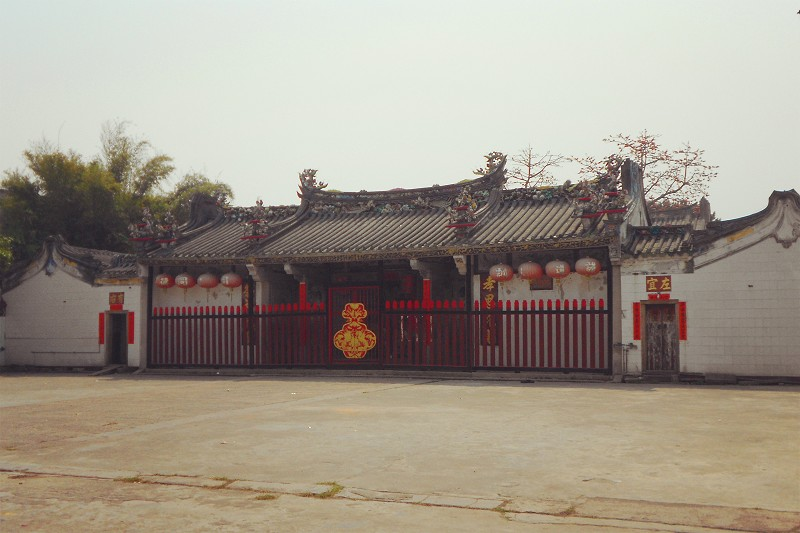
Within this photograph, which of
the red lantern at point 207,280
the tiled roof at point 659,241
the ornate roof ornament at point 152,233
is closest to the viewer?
the tiled roof at point 659,241

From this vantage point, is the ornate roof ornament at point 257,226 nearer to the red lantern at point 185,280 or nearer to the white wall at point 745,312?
the red lantern at point 185,280

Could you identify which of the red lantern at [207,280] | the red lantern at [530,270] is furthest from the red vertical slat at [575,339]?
the red lantern at [207,280]

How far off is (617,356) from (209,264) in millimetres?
10673

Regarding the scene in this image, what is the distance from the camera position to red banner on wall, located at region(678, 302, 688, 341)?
52.1ft

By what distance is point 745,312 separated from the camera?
1538 centimetres

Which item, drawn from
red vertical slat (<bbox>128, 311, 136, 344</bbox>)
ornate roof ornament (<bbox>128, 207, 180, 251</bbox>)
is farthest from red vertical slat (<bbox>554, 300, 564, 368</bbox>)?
red vertical slat (<bbox>128, 311, 136, 344</bbox>)

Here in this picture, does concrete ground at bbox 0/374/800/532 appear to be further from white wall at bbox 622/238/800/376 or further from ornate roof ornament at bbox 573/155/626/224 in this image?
ornate roof ornament at bbox 573/155/626/224

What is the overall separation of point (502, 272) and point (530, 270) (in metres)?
0.63

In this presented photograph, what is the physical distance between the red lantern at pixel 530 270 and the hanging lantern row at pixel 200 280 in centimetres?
755

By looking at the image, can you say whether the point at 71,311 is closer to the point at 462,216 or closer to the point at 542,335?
the point at 462,216

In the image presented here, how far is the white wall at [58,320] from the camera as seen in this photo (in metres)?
22.0

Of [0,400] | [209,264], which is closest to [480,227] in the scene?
[209,264]

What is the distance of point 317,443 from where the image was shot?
8.28 m

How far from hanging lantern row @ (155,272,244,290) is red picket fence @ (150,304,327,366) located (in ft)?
2.01
